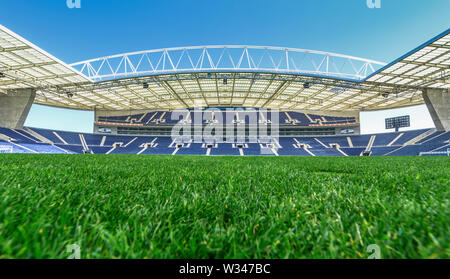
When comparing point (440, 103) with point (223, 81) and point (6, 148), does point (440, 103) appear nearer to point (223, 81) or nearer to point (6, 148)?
point (223, 81)

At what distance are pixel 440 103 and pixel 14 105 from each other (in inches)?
2096

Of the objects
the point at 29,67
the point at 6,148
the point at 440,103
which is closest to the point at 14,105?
the point at 6,148

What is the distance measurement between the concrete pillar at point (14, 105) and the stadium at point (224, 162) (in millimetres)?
144

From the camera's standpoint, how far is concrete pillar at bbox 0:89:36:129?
78.9 feet

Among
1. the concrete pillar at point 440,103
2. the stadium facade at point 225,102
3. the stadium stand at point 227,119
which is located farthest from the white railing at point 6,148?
the concrete pillar at point 440,103

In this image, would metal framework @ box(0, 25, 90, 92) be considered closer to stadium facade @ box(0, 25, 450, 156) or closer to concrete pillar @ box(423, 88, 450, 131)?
stadium facade @ box(0, 25, 450, 156)

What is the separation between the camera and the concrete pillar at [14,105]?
78.9ft

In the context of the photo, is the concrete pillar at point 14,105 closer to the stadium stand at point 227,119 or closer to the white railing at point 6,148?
the white railing at point 6,148

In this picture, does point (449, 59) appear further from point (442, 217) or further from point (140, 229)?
point (140, 229)

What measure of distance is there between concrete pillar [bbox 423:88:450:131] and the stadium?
124 millimetres

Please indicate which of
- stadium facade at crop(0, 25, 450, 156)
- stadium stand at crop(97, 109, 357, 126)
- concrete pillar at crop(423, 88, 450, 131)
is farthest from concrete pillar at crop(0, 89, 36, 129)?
concrete pillar at crop(423, 88, 450, 131)

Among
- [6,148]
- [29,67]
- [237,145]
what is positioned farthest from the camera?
[237,145]

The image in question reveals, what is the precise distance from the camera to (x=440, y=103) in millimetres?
21750
